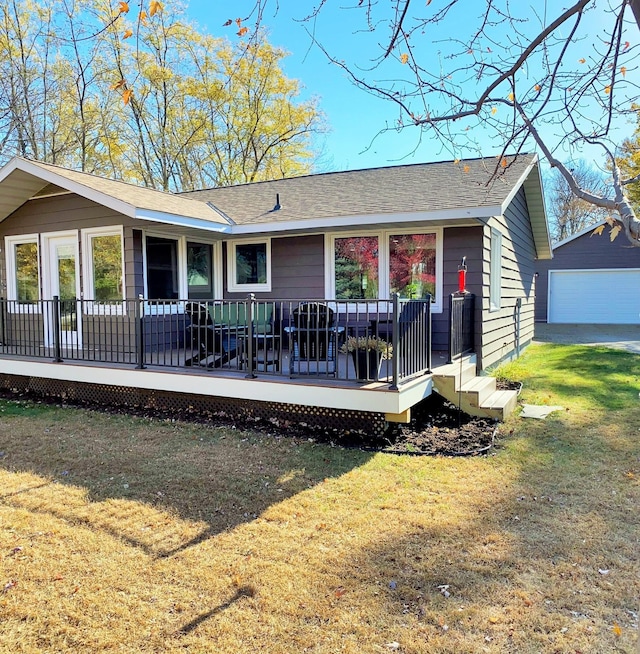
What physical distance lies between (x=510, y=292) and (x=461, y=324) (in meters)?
3.96

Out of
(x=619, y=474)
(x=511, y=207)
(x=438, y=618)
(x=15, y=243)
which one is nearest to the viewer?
(x=438, y=618)

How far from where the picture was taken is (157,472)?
4.41m

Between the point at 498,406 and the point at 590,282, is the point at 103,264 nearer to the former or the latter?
the point at 498,406

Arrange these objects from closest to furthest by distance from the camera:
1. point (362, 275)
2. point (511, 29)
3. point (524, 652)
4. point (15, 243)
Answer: point (524, 652)
point (511, 29)
point (362, 275)
point (15, 243)

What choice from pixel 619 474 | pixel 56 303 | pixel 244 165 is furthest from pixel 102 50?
pixel 619 474

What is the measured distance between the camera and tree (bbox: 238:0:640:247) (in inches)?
124

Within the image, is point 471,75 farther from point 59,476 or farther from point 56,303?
point 56,303

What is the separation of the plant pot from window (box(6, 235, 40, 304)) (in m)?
6.44

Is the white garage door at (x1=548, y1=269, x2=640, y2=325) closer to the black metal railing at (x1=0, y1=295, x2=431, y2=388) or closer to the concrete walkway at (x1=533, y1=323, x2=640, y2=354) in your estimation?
the concrete walkway at (x1=533, y1=323, x2=640, y2=354)

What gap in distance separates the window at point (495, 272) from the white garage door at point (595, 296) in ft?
44.3

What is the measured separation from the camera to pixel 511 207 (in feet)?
32.3

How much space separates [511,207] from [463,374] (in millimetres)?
5048

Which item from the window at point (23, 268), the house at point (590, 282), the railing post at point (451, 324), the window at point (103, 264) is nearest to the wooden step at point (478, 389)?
the railing post at point (451, 324)

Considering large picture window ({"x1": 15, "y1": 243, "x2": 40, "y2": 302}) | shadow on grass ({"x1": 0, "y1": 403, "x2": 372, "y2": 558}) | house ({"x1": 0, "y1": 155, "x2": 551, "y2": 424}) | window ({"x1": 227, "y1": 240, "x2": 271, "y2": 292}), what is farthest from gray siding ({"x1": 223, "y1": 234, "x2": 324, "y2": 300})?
large picture window ({"x1": 15, "y1": 243, "x2": 40, "y2": 302})
